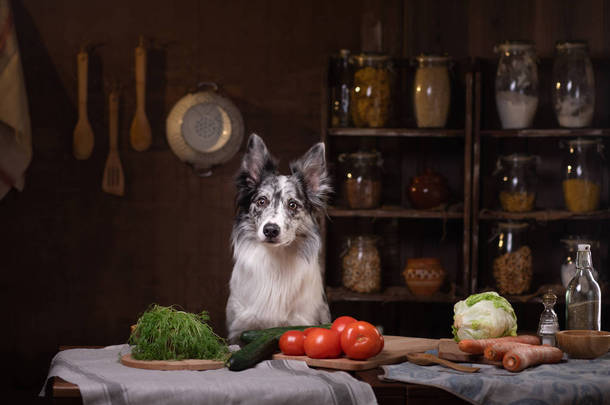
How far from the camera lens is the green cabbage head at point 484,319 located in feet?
7.49

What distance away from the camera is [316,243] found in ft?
9.66

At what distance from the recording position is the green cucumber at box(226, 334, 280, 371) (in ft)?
6.77

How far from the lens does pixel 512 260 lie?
12.4 ft

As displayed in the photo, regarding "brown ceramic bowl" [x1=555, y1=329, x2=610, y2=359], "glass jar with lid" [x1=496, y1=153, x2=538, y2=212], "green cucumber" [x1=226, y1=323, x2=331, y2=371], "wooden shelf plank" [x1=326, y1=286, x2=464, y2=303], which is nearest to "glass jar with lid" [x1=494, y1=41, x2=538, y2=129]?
"glass jar with lid" [x1=496, y1=153, x2=538, y2=212]

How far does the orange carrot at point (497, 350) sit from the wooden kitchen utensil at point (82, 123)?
272 cm

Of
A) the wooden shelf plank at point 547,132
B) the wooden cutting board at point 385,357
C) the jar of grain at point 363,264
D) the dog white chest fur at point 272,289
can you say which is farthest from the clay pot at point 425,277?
the wooden cutting board at point 385,357

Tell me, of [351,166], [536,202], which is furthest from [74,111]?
[536,202]

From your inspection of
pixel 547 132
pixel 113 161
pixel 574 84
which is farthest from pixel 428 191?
pixel 113 161

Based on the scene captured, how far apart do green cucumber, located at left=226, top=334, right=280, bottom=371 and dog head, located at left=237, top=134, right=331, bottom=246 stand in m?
0.59

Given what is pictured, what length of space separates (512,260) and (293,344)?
1.88 m

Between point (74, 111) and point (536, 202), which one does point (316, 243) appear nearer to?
point (536, 202)

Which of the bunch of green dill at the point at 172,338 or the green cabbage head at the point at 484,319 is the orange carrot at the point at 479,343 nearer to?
the green cabbage head at the point at 484,319

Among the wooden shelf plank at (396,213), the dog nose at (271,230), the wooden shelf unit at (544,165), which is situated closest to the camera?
the dog nose at (271,230)

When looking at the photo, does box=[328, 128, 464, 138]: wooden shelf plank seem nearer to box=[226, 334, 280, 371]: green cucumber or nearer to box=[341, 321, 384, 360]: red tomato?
box=[226, 334, 280, 371]: green cucumber
